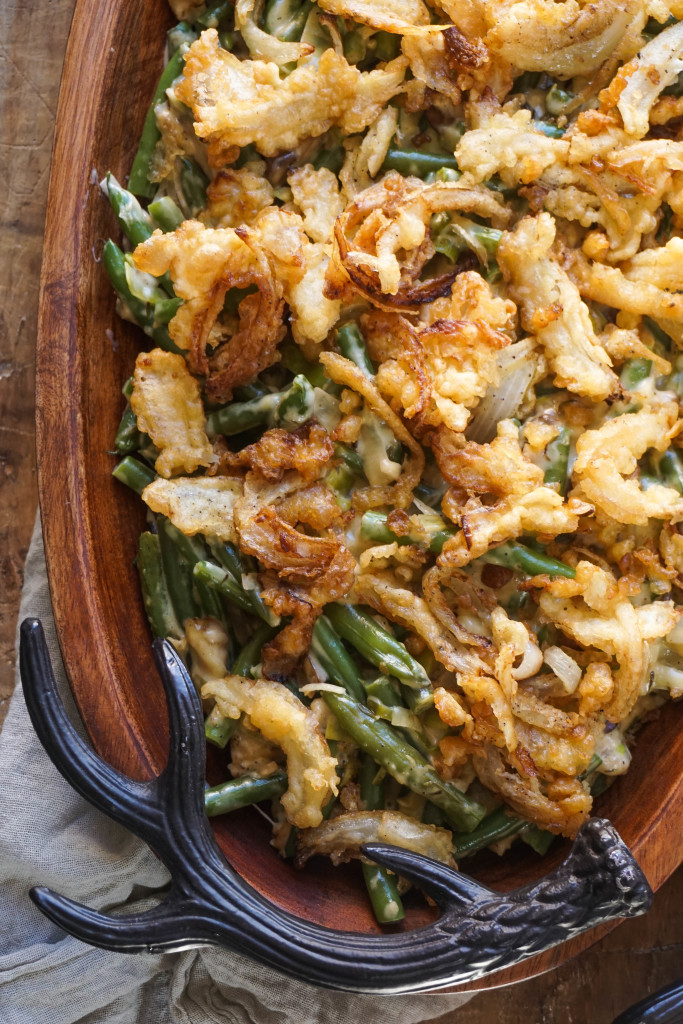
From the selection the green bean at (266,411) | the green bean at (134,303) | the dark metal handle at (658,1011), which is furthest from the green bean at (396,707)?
the green bean at (134,303)

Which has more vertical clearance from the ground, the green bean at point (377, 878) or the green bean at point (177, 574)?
the green bean at point (177, 574)

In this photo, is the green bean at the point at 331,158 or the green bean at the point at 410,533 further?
the green bean at the point at 331,158

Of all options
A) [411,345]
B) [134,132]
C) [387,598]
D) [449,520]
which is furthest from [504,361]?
[134,132]

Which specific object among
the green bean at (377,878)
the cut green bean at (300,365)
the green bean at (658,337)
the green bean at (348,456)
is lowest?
the green bean at (377,878)

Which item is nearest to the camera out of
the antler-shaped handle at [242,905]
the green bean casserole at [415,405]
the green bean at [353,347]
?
the antler-shaped handle at [242,905]

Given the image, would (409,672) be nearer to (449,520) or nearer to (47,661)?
(449,520)

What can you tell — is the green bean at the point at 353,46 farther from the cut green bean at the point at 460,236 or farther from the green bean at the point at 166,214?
the green bean at the point at 166,214

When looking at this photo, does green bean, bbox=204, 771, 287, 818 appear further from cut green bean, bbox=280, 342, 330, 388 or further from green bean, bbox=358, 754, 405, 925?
cut green bean, bbox=280, 342, 330, 388

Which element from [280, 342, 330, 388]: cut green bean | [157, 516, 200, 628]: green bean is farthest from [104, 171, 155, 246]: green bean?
[157, 516, 200, 628]: green bean

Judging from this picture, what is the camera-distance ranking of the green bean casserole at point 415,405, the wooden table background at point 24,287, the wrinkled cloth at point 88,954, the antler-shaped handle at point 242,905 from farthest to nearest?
the wooden table background at point 24,287 → the wrinkled cloth at point 88,954 → the green bean casserole at point 415,405 → the antler-shaped handle at point 242,905
